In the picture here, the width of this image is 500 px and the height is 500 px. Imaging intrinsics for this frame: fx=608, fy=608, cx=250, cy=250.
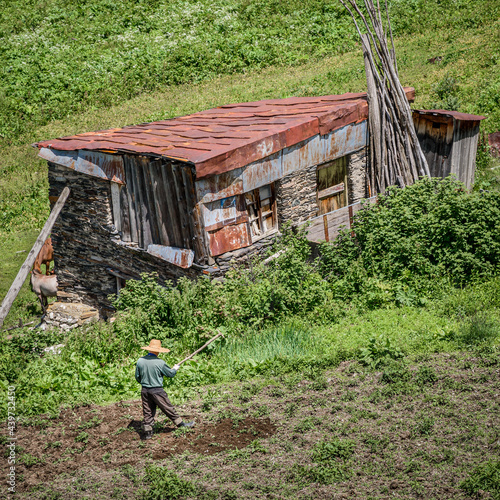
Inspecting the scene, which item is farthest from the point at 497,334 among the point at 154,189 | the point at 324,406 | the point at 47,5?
the point at 47,5

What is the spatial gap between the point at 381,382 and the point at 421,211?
4.99 meters

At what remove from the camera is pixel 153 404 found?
7789mm

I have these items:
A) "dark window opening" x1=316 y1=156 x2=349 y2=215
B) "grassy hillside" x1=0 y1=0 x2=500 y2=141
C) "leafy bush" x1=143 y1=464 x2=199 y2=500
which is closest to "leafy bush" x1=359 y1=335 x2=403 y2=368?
"leafy bush" x1=143 y1=464 x2=199 y2=500

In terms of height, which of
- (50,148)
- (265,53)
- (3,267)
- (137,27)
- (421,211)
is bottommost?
(3,267)

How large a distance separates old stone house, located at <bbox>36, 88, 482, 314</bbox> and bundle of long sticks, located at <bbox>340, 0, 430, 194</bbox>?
1.00 feet

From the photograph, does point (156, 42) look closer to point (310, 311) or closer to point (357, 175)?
point (357, 175)

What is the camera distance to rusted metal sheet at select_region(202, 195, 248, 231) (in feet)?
37.7

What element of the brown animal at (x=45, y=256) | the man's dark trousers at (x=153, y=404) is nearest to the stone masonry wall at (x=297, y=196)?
the man's dark trousers at (x=153, y=404)

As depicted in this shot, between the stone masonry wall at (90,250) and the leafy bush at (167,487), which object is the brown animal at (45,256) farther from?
the leafy bush at (167,487)

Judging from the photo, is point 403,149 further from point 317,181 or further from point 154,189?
point 154,189

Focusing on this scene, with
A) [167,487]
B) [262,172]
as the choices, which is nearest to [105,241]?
[262,172]

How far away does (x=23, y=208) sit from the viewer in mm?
19859

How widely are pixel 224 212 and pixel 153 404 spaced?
15.8ft

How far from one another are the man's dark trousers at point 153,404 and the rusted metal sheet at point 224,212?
438 centimetres
